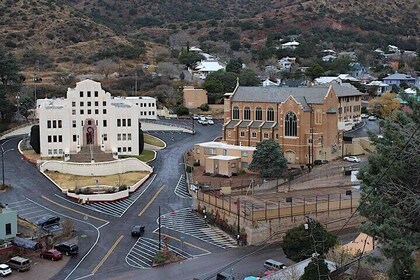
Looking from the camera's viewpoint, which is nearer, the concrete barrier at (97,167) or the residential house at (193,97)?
the concrete barrier at (97,167)

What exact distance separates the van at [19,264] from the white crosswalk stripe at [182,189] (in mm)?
17386

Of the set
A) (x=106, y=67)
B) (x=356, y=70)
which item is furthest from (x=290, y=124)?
(x=356, y=70)

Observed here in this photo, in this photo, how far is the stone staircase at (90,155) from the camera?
59.2m

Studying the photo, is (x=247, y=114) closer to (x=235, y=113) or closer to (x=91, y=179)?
(x=235, y=113)

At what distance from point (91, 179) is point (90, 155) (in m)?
5.82

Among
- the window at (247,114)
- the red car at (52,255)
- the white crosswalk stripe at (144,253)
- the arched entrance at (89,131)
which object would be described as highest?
the window at (247,114)

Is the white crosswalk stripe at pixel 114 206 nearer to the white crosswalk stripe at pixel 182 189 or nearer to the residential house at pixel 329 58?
the white crosswalk stripe at pixel 182 189

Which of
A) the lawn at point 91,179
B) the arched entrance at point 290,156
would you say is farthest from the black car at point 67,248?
the arched entrance at point 290,156

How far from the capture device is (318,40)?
147 metres

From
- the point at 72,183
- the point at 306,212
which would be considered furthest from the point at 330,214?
the point at 72,183

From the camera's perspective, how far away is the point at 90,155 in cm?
6003

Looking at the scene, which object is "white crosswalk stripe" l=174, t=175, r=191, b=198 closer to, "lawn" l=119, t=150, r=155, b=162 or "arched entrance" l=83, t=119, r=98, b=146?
"lawn" l=119, t=150, r=155, b=162

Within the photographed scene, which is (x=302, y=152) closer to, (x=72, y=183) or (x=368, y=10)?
(x=72, y=183)

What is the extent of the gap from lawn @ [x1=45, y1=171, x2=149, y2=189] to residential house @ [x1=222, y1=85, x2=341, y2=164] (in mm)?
11797
